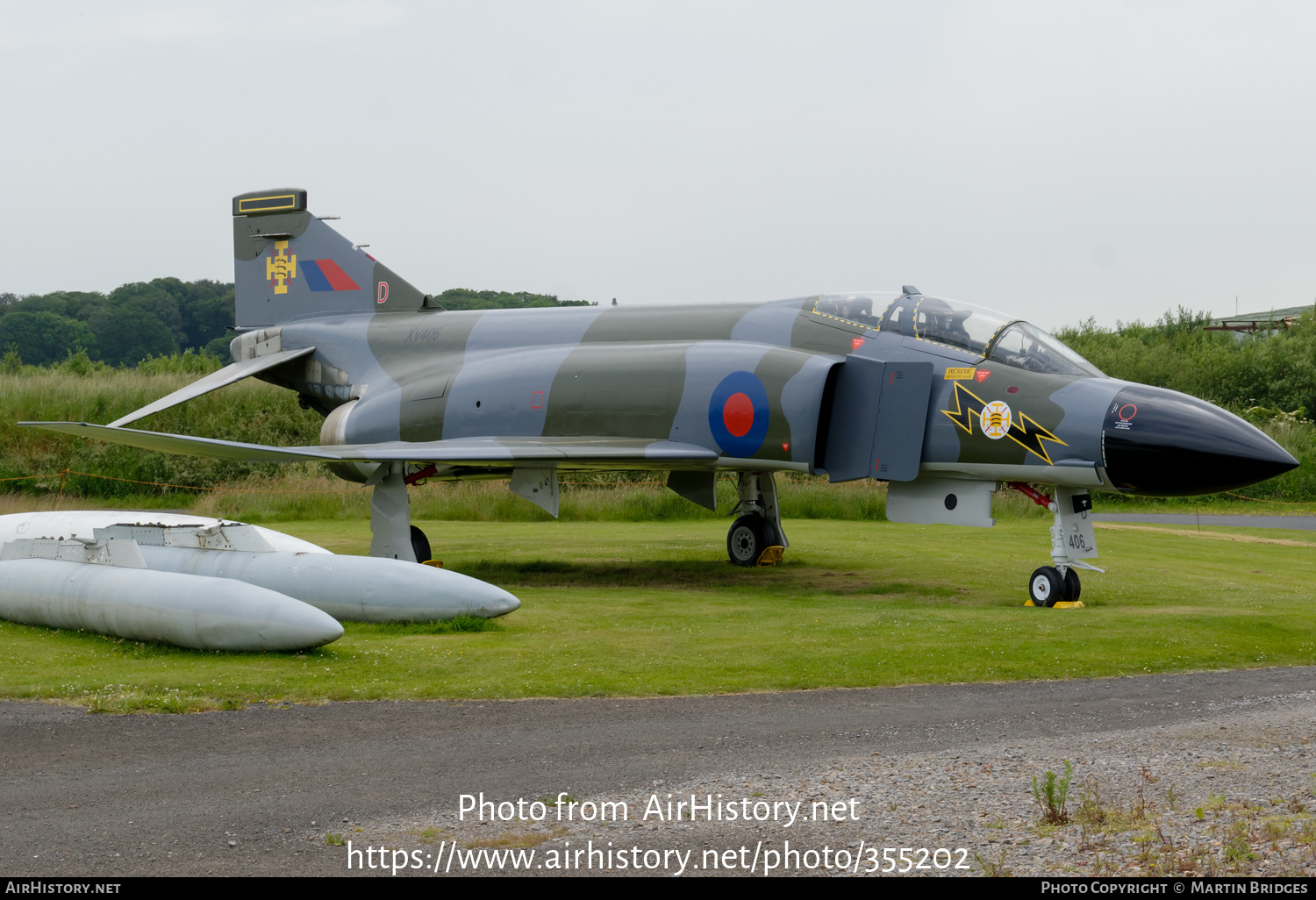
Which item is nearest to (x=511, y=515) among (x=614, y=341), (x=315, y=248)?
(x=315, y=248)

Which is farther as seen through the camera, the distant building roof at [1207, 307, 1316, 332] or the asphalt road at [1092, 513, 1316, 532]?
the distant building roof at [1207, 307, 1316, 332]

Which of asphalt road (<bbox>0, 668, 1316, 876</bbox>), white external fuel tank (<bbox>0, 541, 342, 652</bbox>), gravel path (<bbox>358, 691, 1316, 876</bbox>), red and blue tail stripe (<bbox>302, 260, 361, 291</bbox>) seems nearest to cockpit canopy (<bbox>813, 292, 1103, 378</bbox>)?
asphalt road (<bbox>0, 668, 1316, 876</bbox>)

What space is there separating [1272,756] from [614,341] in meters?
10.3

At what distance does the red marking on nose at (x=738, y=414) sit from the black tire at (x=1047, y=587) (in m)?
3.52

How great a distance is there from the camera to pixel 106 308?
212 feet

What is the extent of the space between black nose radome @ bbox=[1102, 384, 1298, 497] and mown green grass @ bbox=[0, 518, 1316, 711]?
4.15 feet

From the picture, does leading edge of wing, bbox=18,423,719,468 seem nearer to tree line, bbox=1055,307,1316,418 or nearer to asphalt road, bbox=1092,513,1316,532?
asphalt road, bbox=1092,513,1316,532

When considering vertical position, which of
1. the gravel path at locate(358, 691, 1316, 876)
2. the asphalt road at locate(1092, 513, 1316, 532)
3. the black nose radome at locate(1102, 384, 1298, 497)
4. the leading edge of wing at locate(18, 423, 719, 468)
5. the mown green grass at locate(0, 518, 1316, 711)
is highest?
the black nose radome at locate(1102, 384, 1298, 497)

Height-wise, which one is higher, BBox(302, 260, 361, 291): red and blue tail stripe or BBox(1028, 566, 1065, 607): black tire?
BBox(302, 260, 361, 291): red and blue tail stripe

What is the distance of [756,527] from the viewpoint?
630 inches

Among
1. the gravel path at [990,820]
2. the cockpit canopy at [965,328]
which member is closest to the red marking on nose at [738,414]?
the cockpit canopy at [965,328]

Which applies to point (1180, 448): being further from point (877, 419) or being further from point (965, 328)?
point (877, 419)

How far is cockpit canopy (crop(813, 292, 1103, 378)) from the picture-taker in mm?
11852

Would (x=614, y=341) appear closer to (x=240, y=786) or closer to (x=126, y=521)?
(x=126, y=521)
